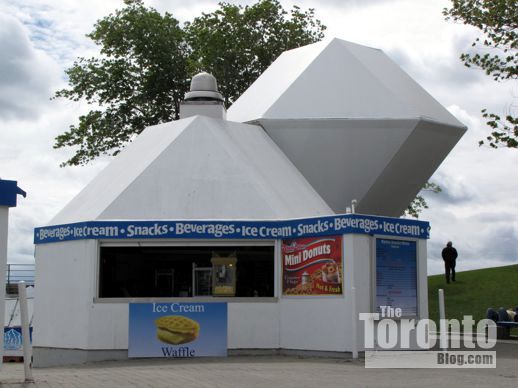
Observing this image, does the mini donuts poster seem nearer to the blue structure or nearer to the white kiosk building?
the white kiosk building

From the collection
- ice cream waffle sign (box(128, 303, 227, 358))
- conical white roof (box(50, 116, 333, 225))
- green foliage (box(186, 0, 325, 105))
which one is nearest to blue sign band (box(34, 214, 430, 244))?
conical white roof (box(50, 116, 333, 225))

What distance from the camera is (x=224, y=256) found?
731 inches

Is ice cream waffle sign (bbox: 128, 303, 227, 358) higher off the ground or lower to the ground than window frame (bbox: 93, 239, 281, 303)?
lower

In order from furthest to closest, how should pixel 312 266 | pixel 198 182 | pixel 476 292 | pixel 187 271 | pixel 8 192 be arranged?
pixel 476 292 → pixel 198 182 → pixel 187 271 → pixel 312 266 → pixel 8 192

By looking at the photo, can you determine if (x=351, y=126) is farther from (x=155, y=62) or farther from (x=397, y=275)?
(x=155, y=62)

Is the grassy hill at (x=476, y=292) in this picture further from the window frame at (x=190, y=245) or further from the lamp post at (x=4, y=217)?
the lamp post at (x=4, y=217)

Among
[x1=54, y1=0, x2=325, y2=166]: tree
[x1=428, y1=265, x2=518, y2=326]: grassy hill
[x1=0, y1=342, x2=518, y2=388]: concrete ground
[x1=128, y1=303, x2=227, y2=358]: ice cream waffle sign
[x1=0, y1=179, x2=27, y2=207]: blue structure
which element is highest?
[x1=54, y1=0, x2=325, y2=166]: tree

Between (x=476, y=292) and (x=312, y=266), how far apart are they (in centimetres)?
1642

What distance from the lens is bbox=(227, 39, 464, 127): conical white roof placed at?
23500mm

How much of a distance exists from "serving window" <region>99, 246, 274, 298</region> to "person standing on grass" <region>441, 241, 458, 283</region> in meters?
17.0

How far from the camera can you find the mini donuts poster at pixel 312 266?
679 inches

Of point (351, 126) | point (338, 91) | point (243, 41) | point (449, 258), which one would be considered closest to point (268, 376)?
point (351, 126)

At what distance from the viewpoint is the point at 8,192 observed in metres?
12.1

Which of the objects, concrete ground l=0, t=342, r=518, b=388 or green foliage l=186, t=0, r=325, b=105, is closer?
concrete ground l=0, t=342, r=518, b=388
